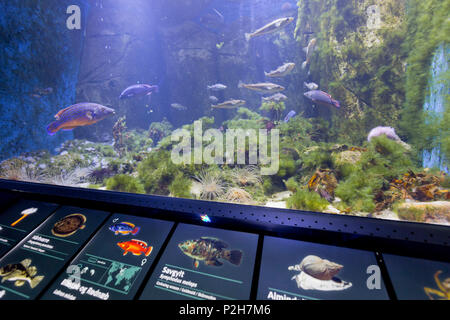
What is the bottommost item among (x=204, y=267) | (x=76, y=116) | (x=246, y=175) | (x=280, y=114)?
(x=204, y=267)

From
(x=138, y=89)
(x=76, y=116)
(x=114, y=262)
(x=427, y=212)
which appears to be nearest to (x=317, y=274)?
(x=427, y=212)

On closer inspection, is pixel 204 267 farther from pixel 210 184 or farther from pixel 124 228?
pixel 210 184

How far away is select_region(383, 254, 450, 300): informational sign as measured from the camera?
1003 mm

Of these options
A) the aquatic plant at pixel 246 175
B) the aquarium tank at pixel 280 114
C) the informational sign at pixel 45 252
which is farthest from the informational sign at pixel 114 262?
the aquatic plant at pixel 246 175

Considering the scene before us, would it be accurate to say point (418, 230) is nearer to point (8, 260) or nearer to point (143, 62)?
point (8, 260)

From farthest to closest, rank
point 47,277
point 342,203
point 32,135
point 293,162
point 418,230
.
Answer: point 32,135 < point 293,162 < point 342,203 < point 47,277 < point 418,230

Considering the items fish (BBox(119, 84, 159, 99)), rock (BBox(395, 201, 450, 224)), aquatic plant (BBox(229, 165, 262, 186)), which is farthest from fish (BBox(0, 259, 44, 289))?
fish (BBox(119, 84, 159, 99))

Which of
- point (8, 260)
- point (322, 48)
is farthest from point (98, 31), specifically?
point (8, 260)

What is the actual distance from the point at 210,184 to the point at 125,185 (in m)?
1.21

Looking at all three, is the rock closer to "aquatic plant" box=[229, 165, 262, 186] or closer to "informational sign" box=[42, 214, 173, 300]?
"aquatic plant" box=[229, 165, 262, 186]

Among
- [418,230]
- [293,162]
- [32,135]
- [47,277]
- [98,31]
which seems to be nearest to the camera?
[418,230]

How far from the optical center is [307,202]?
6.25ft

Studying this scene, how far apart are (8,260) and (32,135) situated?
3.67 m

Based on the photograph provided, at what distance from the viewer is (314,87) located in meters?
3.78
